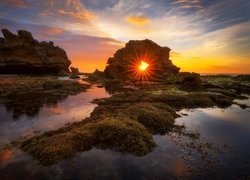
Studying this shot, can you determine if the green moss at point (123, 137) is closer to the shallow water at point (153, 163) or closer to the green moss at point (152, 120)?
the shallow water at point (153, 163)

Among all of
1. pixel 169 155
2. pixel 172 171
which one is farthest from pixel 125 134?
pixel 172 171

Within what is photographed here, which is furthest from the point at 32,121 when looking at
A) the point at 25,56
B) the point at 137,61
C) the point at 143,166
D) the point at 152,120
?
the point at 25,56

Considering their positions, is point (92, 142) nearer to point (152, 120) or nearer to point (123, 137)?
point (123, 137)

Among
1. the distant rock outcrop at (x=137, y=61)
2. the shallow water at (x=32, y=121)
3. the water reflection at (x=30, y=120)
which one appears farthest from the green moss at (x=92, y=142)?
the distant rock outcrop at (x=137, y=61)

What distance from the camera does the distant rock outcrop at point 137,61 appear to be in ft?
302

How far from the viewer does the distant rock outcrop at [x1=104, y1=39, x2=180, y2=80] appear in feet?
302

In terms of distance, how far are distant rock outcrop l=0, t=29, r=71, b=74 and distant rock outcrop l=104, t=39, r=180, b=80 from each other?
32504mm

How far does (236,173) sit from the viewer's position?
10.7 metres

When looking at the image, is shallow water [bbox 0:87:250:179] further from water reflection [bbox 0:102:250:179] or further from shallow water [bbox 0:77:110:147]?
shallow water [bbox 0:77:110:147]

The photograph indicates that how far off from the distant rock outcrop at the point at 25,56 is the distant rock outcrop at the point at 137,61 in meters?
32.5

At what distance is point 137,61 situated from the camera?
95562 millimetres

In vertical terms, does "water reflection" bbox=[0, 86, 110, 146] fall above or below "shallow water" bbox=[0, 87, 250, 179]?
below

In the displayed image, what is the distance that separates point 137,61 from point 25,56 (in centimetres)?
5401

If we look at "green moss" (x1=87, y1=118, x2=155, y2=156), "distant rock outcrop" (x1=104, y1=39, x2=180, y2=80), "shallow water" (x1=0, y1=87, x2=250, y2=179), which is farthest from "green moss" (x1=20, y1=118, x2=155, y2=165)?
"distant rock outcrop" (x1=104, y1=39, x2=180, y2=80)
